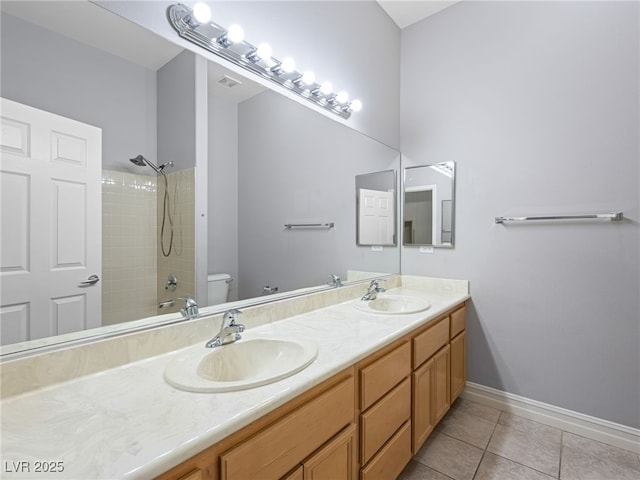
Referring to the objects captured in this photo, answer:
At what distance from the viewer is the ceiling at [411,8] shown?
223 cm

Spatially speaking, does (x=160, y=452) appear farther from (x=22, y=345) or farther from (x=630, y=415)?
(x=630, y=415)

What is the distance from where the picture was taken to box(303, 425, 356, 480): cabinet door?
2.95 ft

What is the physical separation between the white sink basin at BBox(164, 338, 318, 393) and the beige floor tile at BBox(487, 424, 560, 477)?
1.39 metres

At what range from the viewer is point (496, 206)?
206 centimetres

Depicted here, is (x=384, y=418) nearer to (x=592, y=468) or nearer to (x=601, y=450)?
(x=592, y=468)

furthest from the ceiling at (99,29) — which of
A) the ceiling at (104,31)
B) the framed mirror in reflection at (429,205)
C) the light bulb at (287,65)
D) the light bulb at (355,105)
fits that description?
the framed mirror in reflection at (429,205)

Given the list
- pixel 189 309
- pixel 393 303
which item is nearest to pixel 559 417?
pixel 393 303

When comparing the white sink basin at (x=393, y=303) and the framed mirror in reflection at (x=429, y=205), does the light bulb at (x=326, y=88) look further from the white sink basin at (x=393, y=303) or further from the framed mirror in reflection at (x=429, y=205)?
the white sink basin at (x=393, y=303)

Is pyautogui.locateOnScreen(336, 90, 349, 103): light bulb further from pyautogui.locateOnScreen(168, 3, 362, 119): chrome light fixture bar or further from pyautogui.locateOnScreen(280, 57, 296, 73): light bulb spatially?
pyautogui.locateOnScreen(280, 57, 296, 73): light bulb

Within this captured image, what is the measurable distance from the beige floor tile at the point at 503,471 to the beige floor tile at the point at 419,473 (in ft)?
0.61

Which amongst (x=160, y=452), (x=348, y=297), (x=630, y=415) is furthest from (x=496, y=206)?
(x=160, y=452)

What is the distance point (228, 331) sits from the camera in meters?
1.14

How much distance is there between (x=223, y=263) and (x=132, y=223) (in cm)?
41

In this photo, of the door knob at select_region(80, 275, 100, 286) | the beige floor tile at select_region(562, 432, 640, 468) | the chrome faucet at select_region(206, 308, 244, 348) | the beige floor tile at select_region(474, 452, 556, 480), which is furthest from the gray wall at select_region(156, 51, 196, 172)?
the beige floor tile at select_region(562, 432, 640, 468)
